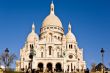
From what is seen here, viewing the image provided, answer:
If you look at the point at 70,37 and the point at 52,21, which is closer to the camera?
the point at 70,37

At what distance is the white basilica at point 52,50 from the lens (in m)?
107

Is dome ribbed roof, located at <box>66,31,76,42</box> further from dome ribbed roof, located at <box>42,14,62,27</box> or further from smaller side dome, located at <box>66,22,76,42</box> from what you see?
dome ribbed roof, located at <box>42,14,62,27</box>

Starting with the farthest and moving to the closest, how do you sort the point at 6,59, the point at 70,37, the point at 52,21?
the point at 52,21 → the point at 70,37 → the point at 6,59

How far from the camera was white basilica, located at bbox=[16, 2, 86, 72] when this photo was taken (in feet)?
350

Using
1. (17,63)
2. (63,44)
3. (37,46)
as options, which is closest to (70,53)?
(63,44)

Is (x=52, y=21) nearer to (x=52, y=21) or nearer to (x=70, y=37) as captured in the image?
(x=52, y=21)

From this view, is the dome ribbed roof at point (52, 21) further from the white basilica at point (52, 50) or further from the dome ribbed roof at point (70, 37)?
the dome ribbed roof at point (70, 37)

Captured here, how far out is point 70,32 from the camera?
122m

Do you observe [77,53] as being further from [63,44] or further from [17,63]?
[17,63]

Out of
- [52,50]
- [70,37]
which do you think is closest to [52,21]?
[70,37]

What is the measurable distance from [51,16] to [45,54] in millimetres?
22951

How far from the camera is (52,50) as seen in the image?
111 metres

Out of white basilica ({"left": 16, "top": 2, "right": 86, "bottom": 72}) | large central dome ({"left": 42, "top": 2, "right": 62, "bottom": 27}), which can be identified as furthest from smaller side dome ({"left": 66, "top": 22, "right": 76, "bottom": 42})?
large central dome ({"left": 42, "top": 2, "right": 62, "bottom": 27})

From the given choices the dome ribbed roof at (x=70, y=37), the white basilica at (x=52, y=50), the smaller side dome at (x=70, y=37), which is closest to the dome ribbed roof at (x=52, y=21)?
the white basilica at (x=52, y=50)
